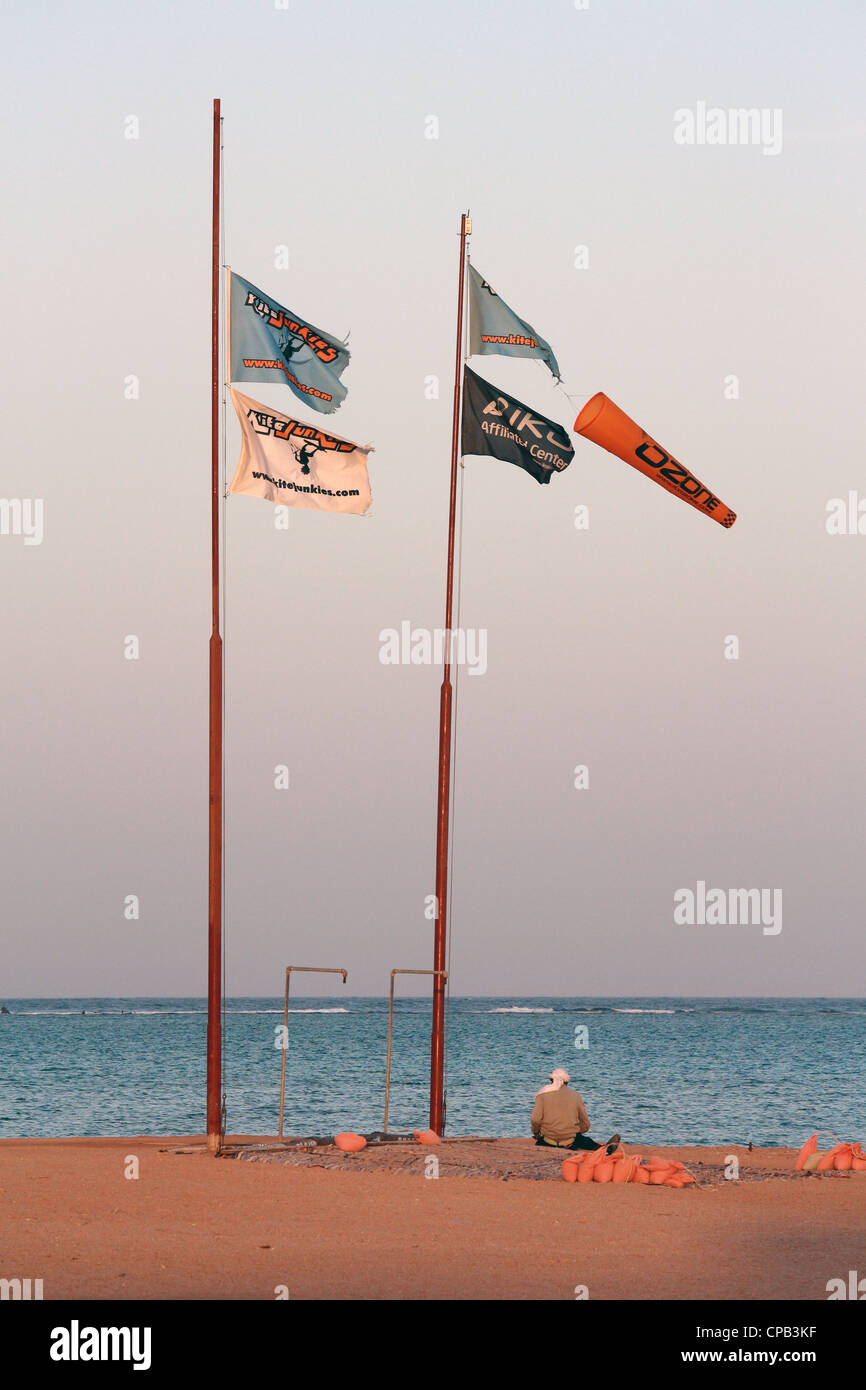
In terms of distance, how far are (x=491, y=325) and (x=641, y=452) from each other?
288cm

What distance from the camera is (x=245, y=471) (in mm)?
Answer: 18531

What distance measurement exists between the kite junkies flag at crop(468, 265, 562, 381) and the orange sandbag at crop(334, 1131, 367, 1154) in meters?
9.87

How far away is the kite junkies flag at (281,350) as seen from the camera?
18641mm

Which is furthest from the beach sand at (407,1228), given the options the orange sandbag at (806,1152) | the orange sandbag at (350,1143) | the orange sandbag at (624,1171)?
the orange sandbag at (806,1152)

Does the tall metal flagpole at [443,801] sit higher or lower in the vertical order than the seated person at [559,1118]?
higher

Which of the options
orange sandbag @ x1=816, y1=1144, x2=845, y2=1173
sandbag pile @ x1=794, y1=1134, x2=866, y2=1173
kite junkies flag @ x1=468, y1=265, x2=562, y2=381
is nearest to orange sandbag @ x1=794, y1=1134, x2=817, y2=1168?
sandbag pile @ x1=794, y1=1134, x2=866, y2=1173

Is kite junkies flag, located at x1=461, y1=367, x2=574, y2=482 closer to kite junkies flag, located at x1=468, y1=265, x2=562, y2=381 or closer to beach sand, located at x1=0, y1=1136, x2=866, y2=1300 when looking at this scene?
kite junkies flag, located at x1=468, y1=265, x2=562, y2=381

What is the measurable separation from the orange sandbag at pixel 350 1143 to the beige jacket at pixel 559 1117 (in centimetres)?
229

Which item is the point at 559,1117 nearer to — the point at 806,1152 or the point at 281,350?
the point at 806,1152

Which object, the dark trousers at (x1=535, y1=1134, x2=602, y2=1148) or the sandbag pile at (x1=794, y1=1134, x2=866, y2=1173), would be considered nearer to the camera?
the sandbag pile at (x1=794, y1=1134, x2=866, y2=1173)

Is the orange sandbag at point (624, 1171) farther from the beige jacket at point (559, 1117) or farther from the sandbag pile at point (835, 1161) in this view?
the sandbag pile at point (835, 1161)

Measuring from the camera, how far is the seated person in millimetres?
19281

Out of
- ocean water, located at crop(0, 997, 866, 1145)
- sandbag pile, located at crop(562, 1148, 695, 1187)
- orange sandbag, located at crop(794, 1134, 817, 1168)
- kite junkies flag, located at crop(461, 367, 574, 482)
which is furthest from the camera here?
ocean water, located at crop(0, 997, 866, 1145)

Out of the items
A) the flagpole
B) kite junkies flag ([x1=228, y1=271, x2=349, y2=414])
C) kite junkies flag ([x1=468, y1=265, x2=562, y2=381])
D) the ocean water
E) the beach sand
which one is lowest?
the ocean water
